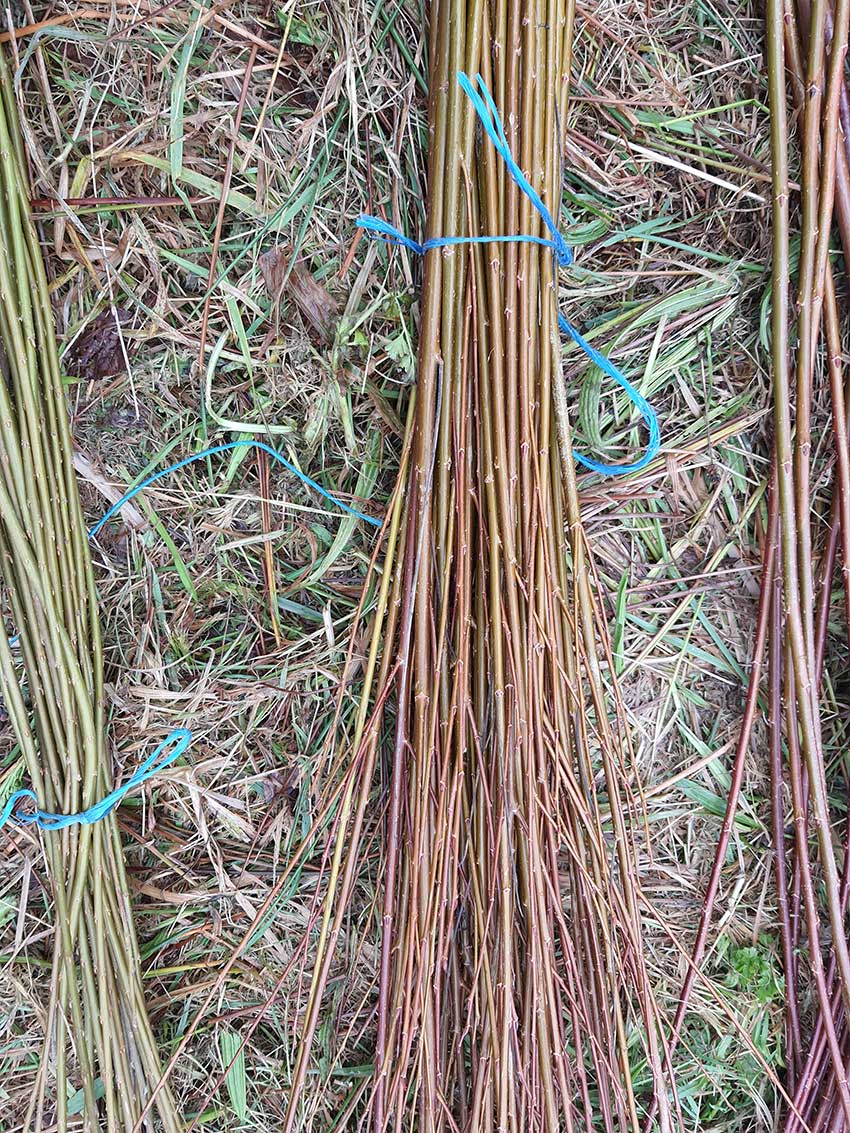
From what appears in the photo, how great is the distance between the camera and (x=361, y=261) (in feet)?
3.04

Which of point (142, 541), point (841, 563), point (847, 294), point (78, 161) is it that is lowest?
point (841, 563)

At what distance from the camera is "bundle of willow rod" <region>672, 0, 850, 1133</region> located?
89 centimetres

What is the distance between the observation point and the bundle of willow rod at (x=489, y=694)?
786 mm

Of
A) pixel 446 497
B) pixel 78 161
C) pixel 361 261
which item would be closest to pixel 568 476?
pixel 446 497

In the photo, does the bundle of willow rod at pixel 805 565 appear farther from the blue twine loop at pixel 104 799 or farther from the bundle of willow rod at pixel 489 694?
the blue twine loop at pixel 104 799

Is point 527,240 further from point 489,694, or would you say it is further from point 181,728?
point 181,728

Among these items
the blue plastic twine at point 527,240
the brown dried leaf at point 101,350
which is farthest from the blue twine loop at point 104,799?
the blue plastic twine at point 527,240

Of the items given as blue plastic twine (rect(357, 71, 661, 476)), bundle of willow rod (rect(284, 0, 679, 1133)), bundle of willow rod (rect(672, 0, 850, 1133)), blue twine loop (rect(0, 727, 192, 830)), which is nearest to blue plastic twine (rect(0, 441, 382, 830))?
blue twine loop (rect(0, 727, 192, 830))

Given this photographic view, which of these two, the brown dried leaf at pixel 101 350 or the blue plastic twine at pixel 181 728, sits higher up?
the brown dried leaf at pixel 101 350

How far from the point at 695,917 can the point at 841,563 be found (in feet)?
1.44

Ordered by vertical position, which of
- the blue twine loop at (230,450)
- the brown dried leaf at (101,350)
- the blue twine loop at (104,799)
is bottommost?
the blue twine loop at (104,799)

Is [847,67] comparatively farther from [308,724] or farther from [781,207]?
[308,724]

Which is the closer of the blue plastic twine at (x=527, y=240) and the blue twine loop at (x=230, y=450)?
the blue plastic twine at (x=527, y=240)

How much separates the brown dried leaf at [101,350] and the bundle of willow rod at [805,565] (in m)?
0.71
